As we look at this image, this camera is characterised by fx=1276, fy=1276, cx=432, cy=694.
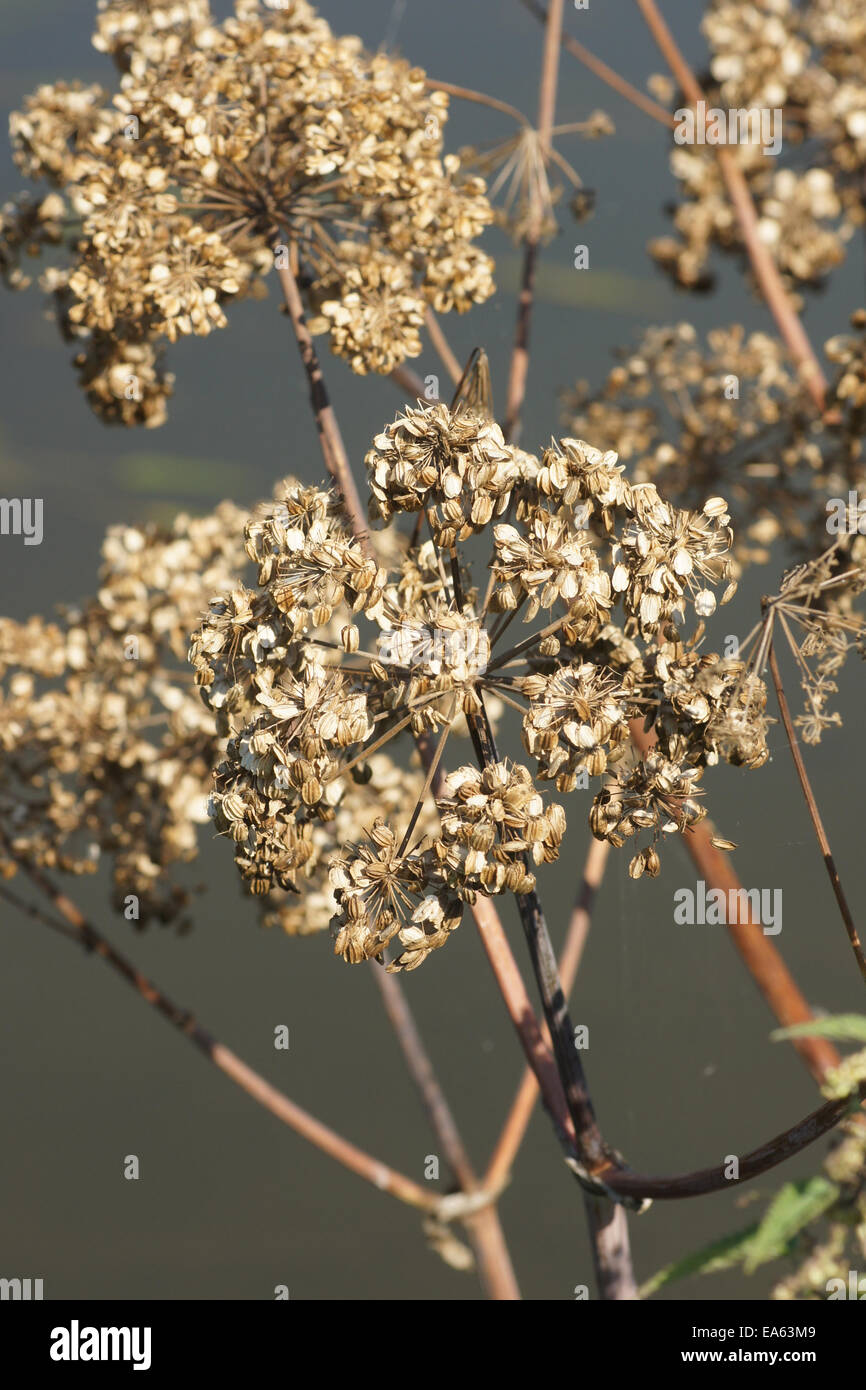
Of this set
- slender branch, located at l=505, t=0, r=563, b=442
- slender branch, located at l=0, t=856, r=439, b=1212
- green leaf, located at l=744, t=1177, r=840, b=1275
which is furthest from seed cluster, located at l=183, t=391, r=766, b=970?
slender branch, located at l=0, t=856, r=439, b=1212

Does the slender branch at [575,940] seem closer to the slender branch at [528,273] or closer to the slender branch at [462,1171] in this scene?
the slender branch at [462,1171]

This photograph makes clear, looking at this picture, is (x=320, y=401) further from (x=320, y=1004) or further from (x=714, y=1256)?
(x=320, y=1004)

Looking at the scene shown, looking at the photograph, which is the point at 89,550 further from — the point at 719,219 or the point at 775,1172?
the point at 775,1172

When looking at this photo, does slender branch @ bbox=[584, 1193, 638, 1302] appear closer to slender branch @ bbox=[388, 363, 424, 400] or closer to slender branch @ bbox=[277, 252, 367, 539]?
slender branch @ bbox=[277, 252, 367, 539]

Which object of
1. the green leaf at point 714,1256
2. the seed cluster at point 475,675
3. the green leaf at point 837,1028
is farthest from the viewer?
the green leaf at point 714,1256

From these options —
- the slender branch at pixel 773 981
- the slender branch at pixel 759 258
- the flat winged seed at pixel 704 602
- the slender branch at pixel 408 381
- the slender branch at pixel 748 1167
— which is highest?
the slender branch at pixel 759 258

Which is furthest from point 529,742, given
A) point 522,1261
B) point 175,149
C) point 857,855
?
point 522,1261

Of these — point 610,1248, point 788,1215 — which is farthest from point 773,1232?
point 610,1248

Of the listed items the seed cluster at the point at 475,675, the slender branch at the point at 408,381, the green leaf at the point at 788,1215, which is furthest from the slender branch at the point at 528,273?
the green leaf at the point at 788,1215
